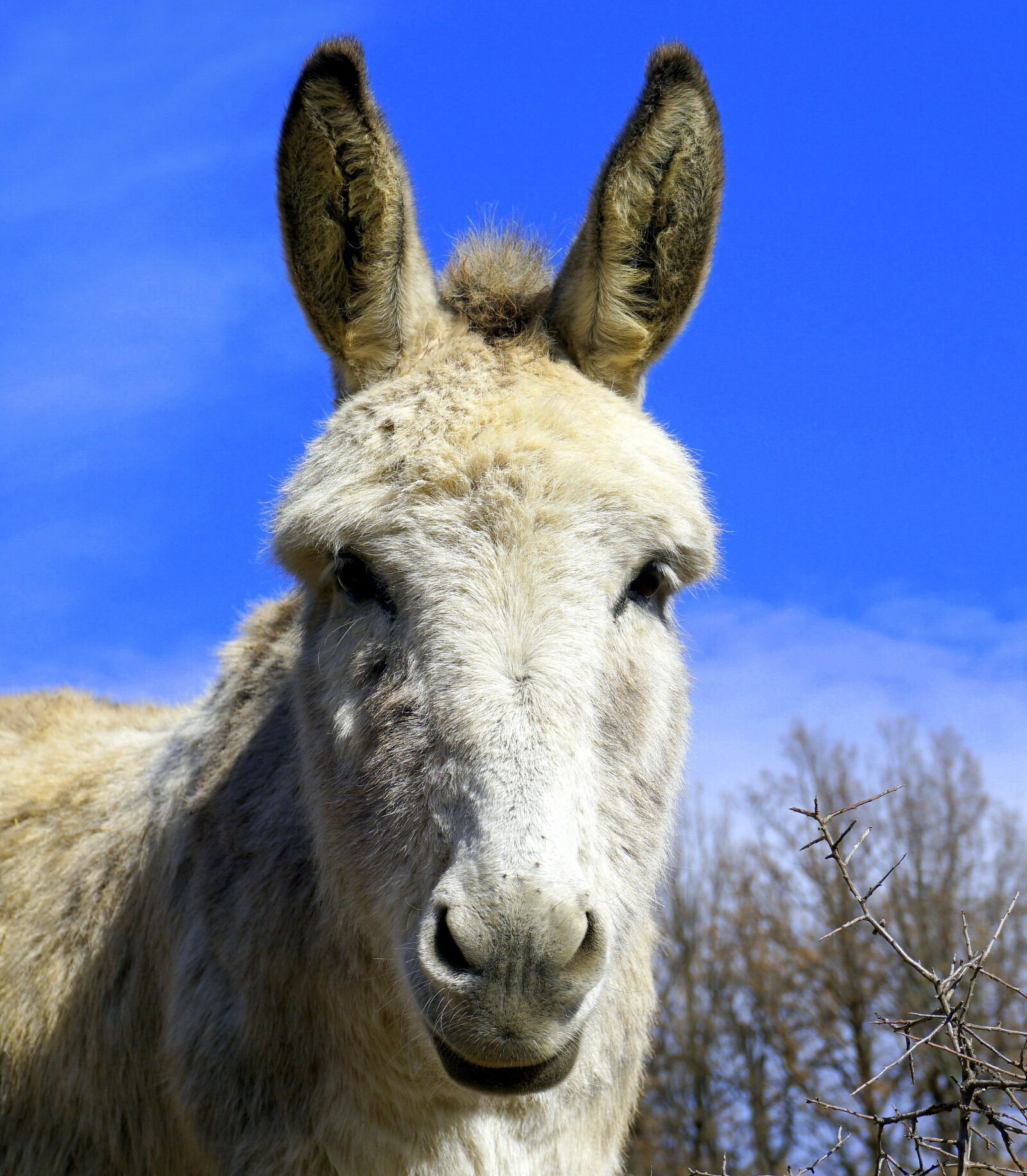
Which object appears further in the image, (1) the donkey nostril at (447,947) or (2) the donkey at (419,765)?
(2) the donkey at (419,765)

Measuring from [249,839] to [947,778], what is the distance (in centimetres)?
2859

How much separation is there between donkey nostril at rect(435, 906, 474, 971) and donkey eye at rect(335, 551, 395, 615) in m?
0.92

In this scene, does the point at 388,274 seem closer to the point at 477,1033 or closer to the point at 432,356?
the point at 432,356

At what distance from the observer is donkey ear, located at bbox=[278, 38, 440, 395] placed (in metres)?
3.34

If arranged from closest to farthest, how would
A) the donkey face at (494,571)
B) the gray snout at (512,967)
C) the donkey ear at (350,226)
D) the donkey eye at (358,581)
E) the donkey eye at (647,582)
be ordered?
1. the gray snout at (512,967)
2. the donkey face at (494,571)
3. the donkey eye at (358,581)
4. the donkey eye at (647,582)
5. the donkey ear at (350,226)

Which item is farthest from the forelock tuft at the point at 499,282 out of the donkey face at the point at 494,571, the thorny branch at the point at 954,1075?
the thorny branch at the point at 954,1075

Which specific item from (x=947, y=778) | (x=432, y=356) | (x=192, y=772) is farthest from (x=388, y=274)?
(x=947, y=778)

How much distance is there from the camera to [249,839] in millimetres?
3467

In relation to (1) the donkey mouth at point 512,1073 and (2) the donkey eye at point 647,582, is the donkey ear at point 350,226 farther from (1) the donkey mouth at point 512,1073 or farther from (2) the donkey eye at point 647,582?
(1) the donkey mouth at point 512,1073

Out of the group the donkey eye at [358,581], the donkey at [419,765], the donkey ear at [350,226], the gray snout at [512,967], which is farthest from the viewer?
the donkey ear at [350,226]

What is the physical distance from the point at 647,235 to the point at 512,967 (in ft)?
7.73

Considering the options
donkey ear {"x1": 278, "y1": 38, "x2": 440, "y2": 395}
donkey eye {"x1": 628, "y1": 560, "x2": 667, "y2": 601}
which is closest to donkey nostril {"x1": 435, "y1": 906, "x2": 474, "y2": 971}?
donkey eye {"x1": 628, "y1": 560, "x2": 667, "y2": 601}

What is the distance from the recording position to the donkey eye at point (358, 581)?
2.97 m

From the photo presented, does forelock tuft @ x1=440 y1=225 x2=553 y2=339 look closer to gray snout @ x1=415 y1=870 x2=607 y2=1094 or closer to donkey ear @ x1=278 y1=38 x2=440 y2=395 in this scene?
donkey ear @ x1=278 y1=38 x2=440 y2=395
